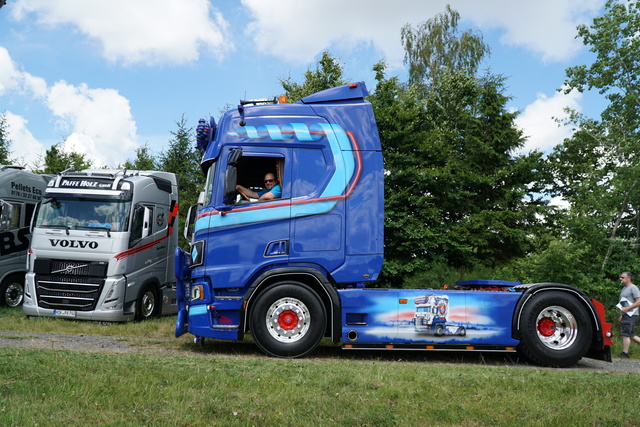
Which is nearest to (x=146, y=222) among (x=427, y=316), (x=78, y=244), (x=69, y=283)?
(x=78, y=244)

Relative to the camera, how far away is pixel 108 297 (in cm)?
1238

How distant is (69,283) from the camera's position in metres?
12.4

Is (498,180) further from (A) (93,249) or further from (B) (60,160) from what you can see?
(B) (60,160)

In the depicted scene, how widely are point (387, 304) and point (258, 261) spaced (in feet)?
6.20

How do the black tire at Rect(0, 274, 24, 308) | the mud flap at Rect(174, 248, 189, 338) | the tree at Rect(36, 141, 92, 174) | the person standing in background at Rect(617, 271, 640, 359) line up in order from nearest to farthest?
the mud flap at Rect(174, 248, 189, 338) → the person standing in background at Rect(617, 271, 640, 359) → the black tire at Rect(0, 274, 24, 308) → the tree at Rect(36, 141, 92, 174)

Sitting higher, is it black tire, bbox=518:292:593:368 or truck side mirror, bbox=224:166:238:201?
truck side mirror, bbox=224:166:238:201

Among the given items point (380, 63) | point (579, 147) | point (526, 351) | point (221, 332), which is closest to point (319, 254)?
point (221, 332)

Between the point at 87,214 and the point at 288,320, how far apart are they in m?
6.81

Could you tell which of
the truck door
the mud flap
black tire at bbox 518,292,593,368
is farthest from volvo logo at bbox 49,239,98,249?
black tire at bbox 518,292,593,368

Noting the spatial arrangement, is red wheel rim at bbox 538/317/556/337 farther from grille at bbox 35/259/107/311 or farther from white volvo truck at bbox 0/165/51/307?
white volvo truck at bbox 0/165/51/307

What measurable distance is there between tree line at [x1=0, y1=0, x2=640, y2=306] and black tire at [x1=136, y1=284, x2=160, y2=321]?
324 inches

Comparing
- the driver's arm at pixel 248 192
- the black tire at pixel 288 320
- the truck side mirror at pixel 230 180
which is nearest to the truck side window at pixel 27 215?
the driver's arm at pixel 248 192

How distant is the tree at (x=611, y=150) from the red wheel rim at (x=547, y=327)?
28.9 feet

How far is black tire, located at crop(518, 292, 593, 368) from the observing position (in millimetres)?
8211
